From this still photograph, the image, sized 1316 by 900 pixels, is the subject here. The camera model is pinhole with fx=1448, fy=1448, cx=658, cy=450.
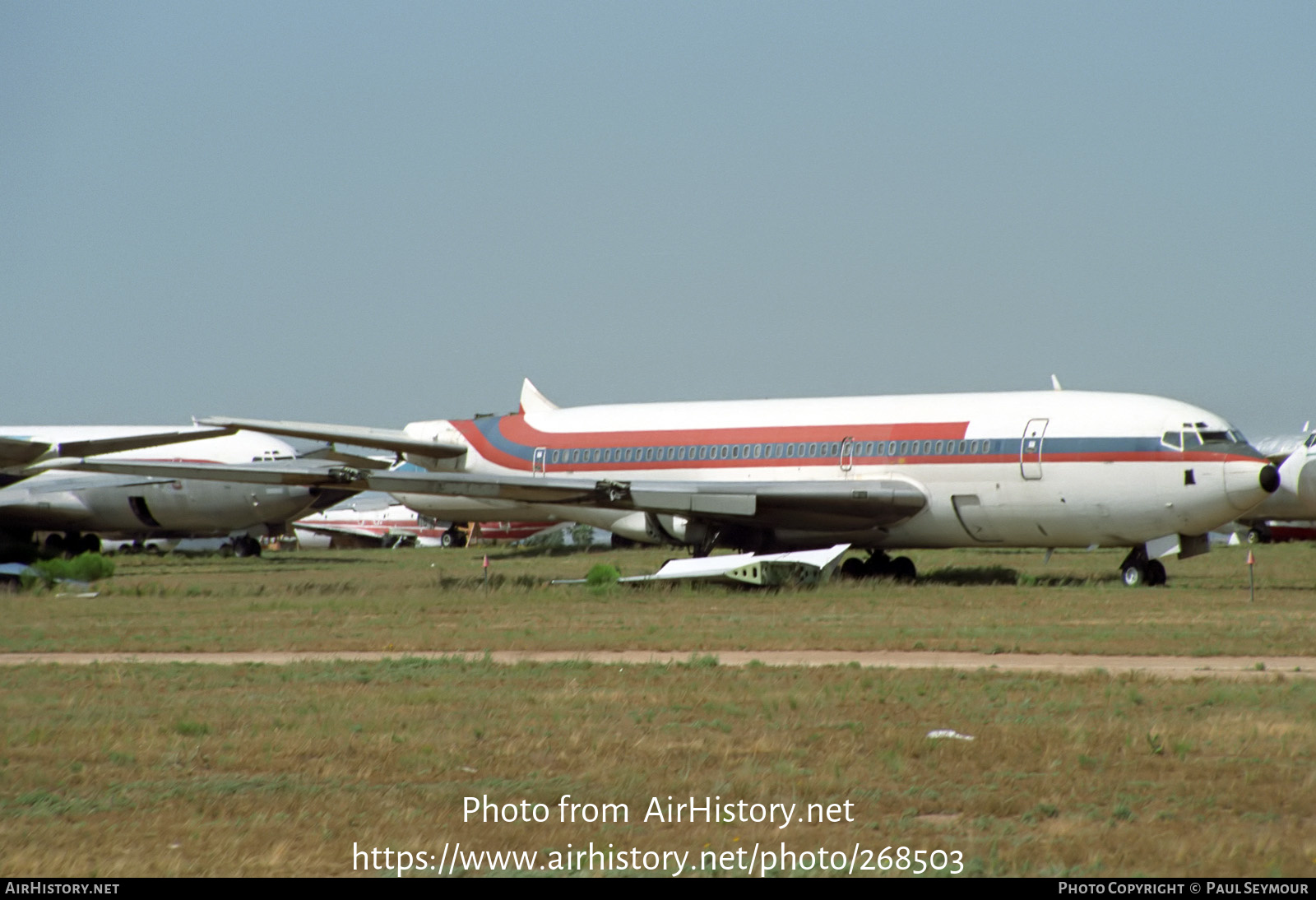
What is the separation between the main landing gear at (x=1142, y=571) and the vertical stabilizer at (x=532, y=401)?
654 inches

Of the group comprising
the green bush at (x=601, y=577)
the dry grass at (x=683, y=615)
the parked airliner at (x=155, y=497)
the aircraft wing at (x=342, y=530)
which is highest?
the parked airliner at (x=155, y=497)

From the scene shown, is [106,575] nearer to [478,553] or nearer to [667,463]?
[667,463]

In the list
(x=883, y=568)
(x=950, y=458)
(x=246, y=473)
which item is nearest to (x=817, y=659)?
(x=950, y=458)

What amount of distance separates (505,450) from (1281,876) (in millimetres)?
29209

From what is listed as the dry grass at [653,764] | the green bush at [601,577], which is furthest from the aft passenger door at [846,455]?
the dry grass at [653,764]

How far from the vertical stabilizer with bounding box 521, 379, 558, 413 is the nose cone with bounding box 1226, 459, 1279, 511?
18.5 m

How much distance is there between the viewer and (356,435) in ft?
113

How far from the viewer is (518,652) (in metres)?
17.4

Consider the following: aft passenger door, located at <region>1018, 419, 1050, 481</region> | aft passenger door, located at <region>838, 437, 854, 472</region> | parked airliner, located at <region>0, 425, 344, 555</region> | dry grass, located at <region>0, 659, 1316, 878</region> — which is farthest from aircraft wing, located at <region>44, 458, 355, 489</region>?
parked airliner, located at <region>0, 425, 344, 555</region>

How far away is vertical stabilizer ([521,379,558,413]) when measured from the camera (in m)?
39.7

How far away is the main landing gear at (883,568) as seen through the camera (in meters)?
32.0

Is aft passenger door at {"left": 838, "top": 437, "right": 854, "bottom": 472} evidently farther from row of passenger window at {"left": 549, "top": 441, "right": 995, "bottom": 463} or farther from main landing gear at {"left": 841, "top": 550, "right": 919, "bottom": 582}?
main landing gear at {"left": 841, "top": 550, "right": 919, "bottom": 582}

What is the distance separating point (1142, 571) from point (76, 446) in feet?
88.7

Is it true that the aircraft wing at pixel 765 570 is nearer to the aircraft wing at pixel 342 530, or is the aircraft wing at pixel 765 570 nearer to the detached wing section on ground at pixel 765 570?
the detached wing section on ground at pixel 765 570
